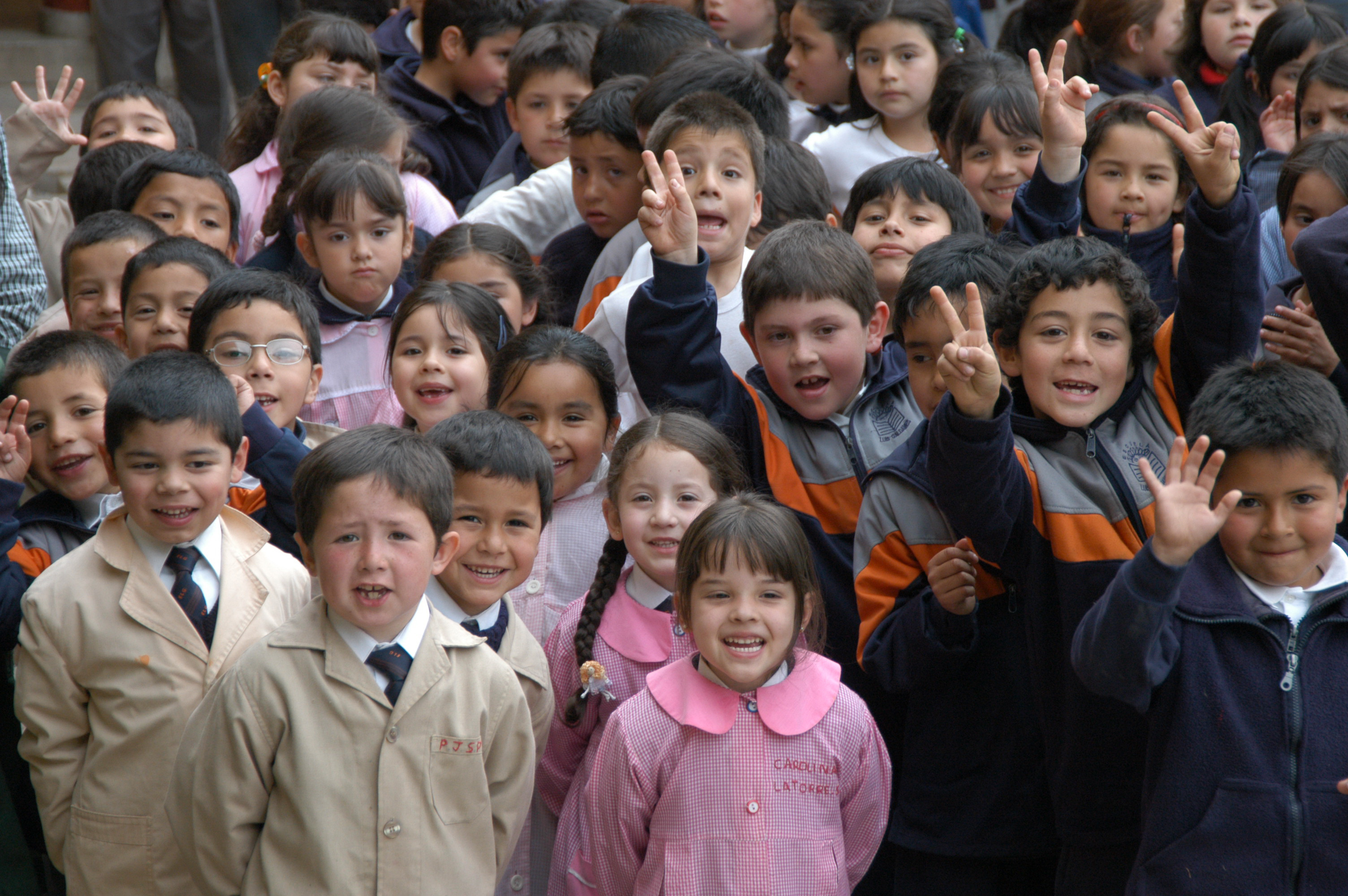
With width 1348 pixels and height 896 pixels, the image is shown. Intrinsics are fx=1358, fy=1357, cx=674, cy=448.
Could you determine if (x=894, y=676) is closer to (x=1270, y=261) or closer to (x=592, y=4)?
(x=1270, y=261)

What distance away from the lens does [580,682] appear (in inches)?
112

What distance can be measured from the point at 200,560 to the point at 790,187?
2.19 m

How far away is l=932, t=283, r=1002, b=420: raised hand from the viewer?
240cm

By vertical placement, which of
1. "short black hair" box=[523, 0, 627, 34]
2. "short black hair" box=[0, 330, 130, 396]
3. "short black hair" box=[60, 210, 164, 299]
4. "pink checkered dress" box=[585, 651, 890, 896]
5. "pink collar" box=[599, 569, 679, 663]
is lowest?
"pink checkered dress" box=[585, 651, 890, 896]

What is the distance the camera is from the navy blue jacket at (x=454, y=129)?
19.1ft

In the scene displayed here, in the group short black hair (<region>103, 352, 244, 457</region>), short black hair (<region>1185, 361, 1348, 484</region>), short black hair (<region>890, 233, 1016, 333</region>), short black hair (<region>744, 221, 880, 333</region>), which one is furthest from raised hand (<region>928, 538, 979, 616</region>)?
short black hair (<region>103, 352, 244, 457</region>)

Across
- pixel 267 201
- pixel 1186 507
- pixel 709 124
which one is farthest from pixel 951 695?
pixel 267 201

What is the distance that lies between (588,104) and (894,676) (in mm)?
2378

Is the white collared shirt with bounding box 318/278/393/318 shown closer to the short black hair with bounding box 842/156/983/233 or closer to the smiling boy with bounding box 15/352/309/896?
the smiling boy with bounding box 15/352/309/896

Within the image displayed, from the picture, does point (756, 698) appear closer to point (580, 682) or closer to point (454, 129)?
point (580, 682)

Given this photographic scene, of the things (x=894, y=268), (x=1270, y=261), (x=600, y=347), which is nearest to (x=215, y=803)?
(x=600, y=347)

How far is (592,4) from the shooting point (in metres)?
5.89

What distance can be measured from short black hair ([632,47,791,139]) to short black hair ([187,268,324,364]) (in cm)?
122

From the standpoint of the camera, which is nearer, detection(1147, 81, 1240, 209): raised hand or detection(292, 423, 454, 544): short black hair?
detection(292, 423, 454, 544): short black hair
